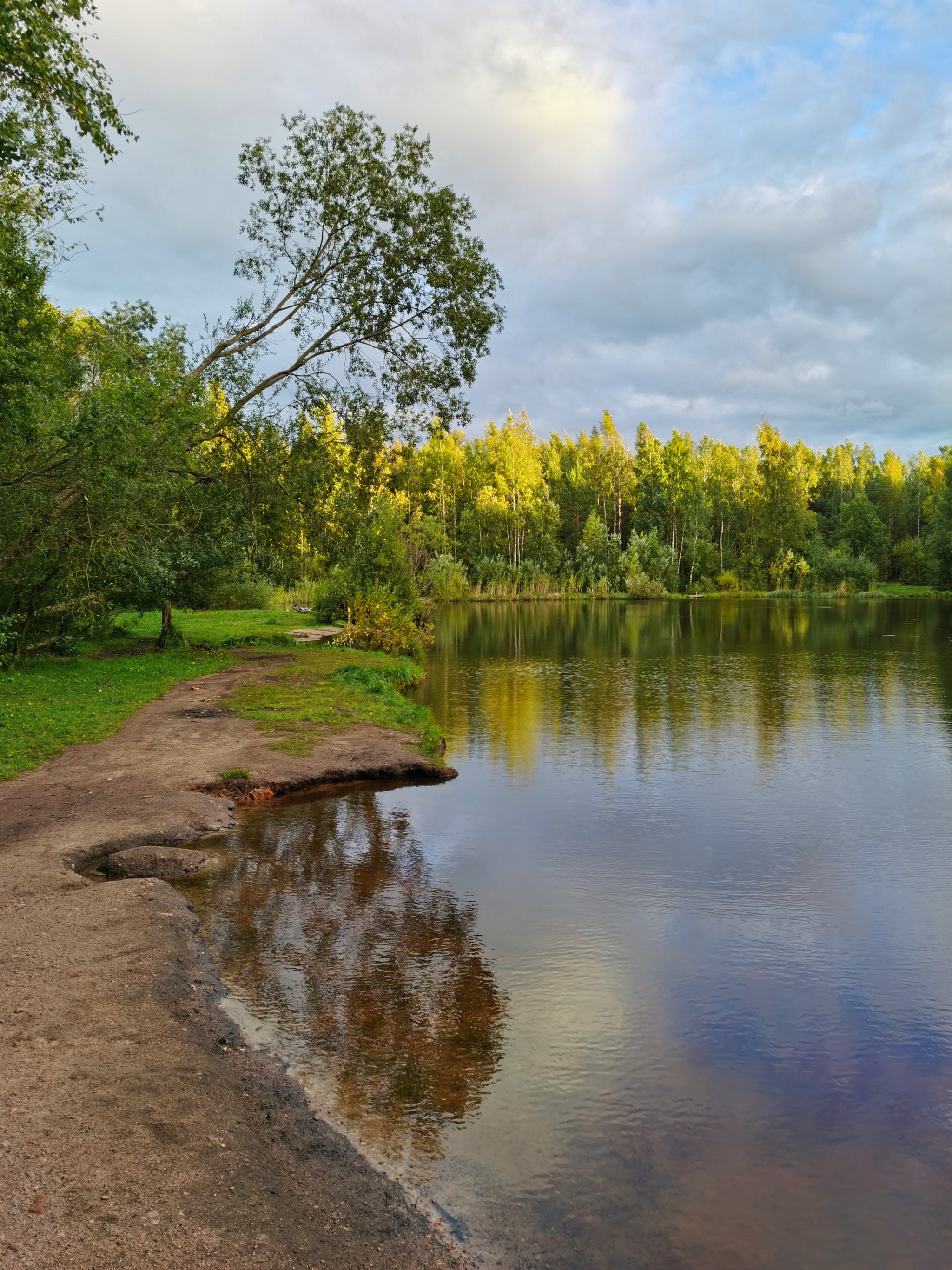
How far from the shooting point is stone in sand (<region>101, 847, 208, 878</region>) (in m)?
9.41

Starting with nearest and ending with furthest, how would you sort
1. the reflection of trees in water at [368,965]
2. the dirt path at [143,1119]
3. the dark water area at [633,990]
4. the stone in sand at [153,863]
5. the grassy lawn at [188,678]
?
the dirt path at [143,1119] < the dark water area at [633,990] < the reflection of trees in water at [368,965] < the stone in sand at [153,863] < the grassy lawn at [188,678]

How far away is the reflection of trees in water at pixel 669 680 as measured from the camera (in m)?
19.7

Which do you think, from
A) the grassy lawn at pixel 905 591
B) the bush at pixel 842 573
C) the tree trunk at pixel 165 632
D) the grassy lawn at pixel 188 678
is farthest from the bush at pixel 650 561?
the tree trunk at pixel 165 632

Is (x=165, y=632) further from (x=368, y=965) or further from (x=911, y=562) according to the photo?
(x=911, y=562)

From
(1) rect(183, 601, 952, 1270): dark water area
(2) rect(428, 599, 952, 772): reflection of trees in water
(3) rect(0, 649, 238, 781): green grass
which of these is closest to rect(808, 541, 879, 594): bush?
(2) rect(428, 599, 952, 772): reflection of trees in water

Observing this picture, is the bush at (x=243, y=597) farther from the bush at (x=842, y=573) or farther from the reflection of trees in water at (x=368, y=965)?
the bush at (x=842, y=573)

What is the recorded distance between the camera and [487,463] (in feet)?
283

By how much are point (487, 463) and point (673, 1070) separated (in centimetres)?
8231

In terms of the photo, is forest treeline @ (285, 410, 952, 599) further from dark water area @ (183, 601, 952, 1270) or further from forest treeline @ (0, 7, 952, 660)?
dark water area @ (183, 601, 952, 1270)

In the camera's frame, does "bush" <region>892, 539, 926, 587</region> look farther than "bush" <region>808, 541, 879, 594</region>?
Yes

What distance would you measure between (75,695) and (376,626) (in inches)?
542

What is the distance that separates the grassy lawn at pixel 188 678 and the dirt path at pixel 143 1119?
5.80m

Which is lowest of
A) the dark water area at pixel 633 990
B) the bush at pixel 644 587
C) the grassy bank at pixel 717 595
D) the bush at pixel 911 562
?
the dark water area at pixel 633 990

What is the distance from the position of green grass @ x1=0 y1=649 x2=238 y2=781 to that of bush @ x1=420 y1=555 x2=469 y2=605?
4186cm
